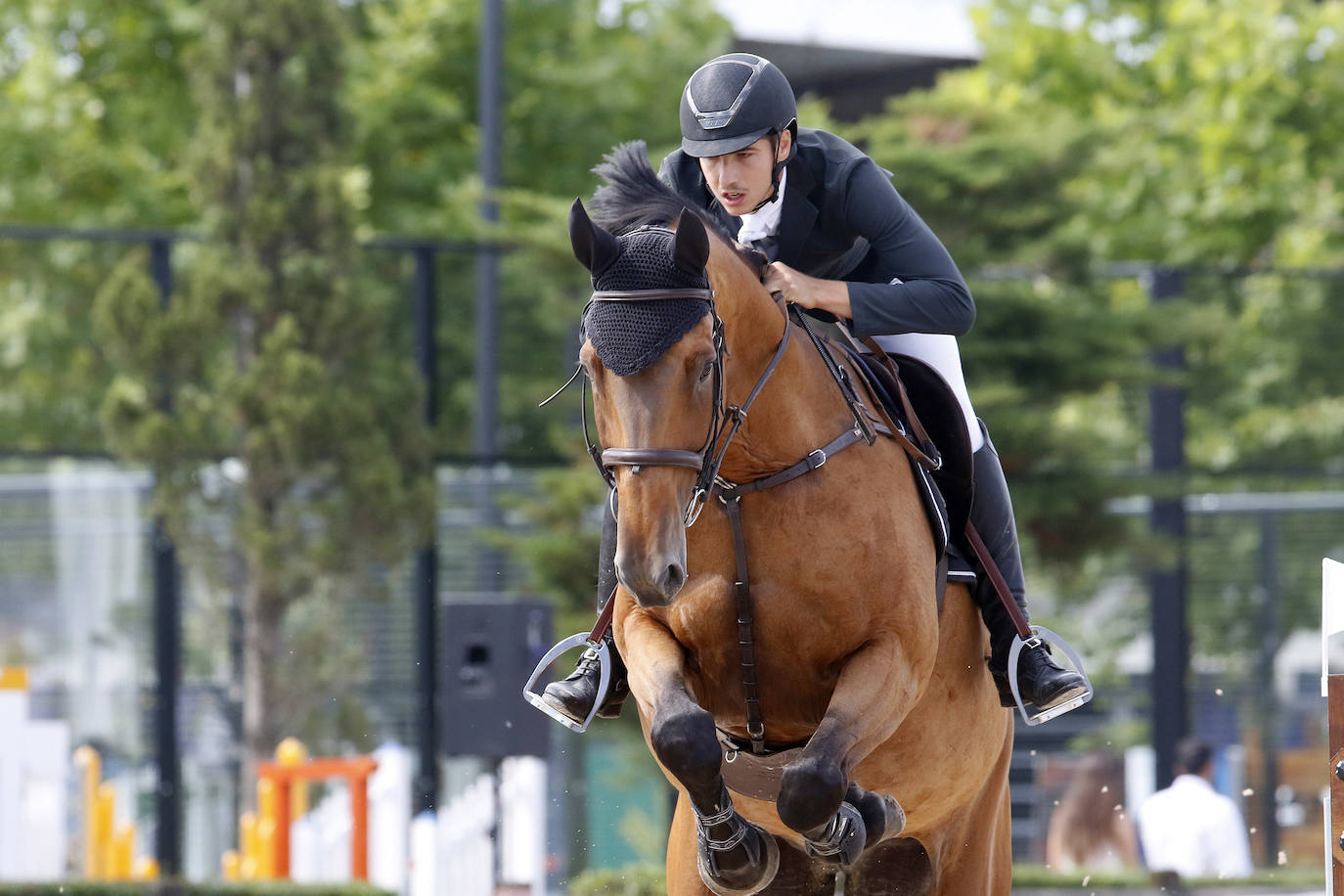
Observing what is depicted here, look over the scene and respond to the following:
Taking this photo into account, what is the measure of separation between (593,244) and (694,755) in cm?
111

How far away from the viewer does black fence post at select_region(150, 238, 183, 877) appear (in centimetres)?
1173

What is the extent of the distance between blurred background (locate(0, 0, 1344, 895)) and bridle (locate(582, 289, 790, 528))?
737 centimetres

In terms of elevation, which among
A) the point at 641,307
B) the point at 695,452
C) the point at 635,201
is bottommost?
the point at 695,452

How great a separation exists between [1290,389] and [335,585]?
7907 mm

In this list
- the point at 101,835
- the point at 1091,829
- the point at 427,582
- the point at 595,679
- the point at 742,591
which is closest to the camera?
the point at 742,591

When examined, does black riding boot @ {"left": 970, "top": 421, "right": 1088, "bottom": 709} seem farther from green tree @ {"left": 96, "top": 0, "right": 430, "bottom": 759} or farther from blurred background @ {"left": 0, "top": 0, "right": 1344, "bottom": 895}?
green tree @ {"left": 96, "top": 0, "right": 430, "bottom": 759}

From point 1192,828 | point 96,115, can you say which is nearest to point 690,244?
point 1192,828

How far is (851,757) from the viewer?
146 inches

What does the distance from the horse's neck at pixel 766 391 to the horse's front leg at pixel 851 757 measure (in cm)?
50

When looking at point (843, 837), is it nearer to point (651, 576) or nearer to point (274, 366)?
point (651, 576)

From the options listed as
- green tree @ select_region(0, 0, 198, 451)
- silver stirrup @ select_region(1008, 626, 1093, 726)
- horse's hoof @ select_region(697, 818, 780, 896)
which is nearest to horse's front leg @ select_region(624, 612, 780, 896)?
horse's hoof @ select_region(697, 818, 780, 896)

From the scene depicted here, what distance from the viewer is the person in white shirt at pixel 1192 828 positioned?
30.2 feet

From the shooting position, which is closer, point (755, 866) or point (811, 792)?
point (811, 792)

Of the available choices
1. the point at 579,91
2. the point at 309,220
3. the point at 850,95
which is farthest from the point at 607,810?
the point at 850,95
